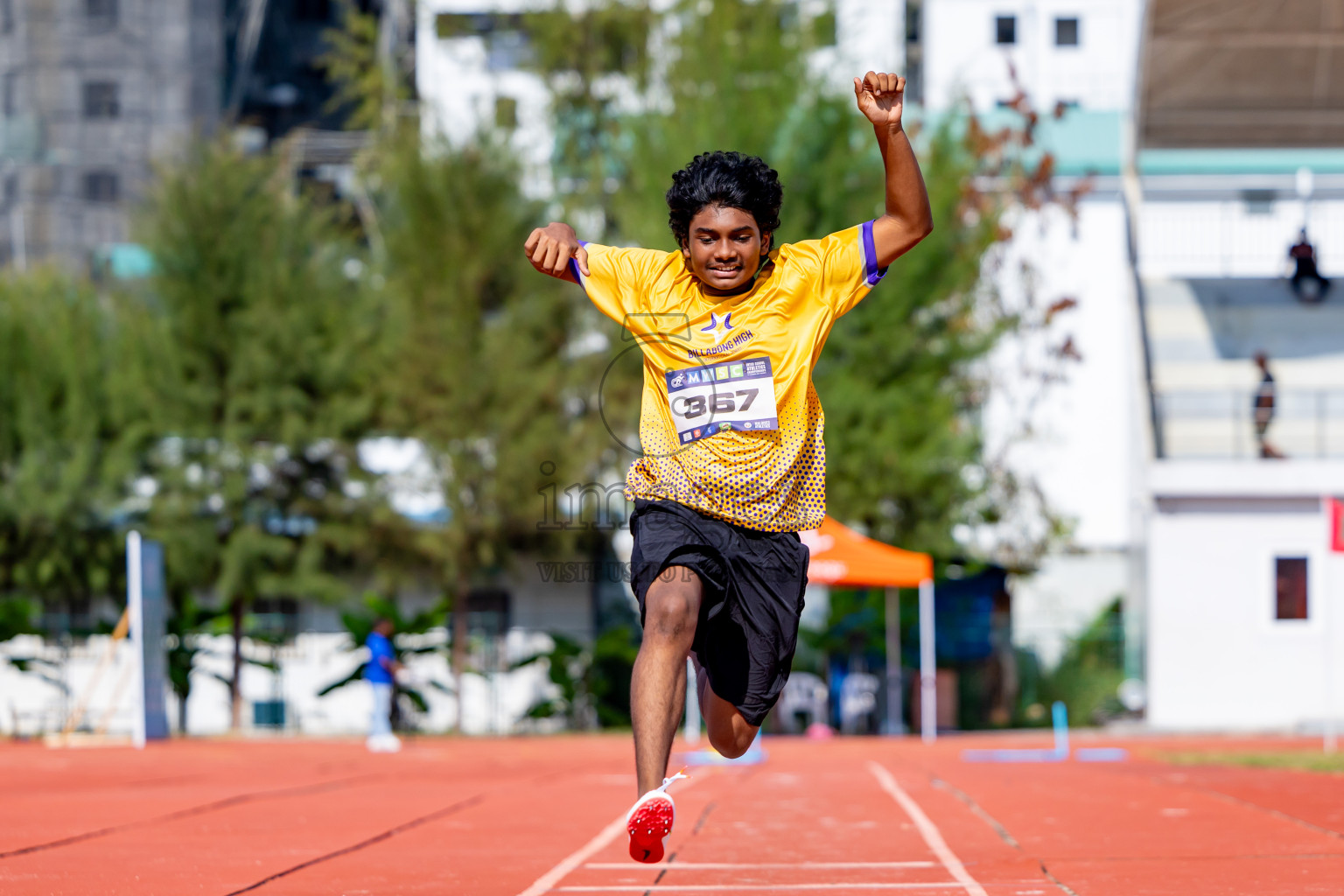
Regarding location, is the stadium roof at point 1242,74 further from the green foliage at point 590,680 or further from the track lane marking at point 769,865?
the track lane marking at point 769,865

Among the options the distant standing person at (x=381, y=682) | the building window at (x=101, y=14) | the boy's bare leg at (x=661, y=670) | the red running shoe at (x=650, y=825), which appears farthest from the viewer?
the building window at (x=101, y=14)

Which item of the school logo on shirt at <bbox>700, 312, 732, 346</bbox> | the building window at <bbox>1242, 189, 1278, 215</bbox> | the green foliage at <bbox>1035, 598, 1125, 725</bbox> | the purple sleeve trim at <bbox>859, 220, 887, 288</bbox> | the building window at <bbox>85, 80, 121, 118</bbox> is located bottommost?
the green foliage at <bbox>1035, 598, 1125, 725</bbox>

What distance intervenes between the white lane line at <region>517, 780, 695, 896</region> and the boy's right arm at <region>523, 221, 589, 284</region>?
2033 mm

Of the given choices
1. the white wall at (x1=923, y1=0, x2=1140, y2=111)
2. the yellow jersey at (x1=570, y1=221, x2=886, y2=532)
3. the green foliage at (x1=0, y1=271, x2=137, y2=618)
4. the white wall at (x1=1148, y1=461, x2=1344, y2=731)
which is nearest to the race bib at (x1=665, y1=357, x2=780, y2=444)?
the yellow jersey at (x1=570, y1=221, x2=886, y2=532)

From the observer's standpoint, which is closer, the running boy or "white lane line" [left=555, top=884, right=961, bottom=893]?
the running boy

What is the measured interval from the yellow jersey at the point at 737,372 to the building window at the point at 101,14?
38303 mm

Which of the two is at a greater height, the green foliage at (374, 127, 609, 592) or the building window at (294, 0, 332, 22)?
the building window at (294, 0, 332, 22)

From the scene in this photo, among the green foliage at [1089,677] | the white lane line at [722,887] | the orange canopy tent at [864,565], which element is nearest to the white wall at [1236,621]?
the green foliage at [1089,677]

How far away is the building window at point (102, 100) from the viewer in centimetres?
4019

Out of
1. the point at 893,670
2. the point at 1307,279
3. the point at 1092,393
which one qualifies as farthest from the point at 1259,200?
the point at 893,670

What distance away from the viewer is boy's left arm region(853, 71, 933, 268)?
15.7ft

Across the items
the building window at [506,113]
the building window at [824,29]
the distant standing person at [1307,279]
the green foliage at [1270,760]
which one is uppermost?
the building window at [824,29]

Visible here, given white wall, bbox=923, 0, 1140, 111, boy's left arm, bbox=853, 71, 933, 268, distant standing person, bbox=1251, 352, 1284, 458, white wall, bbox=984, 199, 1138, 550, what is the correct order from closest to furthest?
1. boy's left arm, bbox=853, 71, 933, 268
2. distant standing person, bbox=1251, 352, 1284, 458
3. white wall, bbox=984, 199, 1138, 550
4. white wall, bbox=923, 0, 1140, 111

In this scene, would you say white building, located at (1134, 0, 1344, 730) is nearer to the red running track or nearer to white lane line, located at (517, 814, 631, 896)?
the red running track
